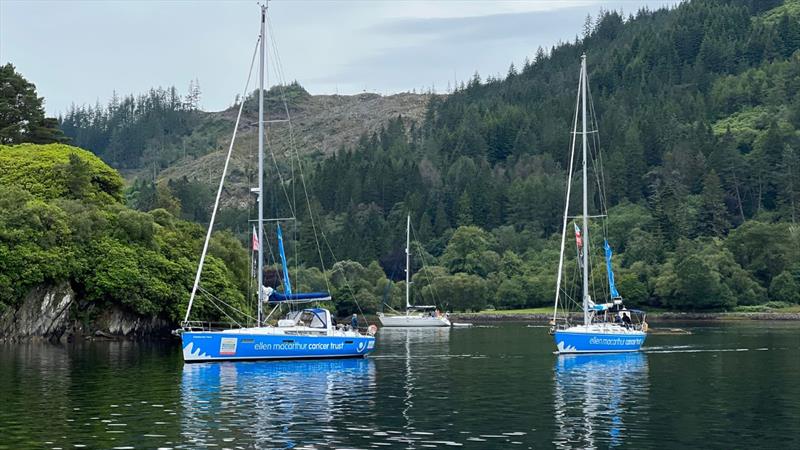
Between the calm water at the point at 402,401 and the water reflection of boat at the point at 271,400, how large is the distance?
9 cm

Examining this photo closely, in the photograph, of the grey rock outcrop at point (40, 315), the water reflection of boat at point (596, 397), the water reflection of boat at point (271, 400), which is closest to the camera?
the water reflection of boat at point (271, 400)

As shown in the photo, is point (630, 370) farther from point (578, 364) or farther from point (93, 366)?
point (93, 366)

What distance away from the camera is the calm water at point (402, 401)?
121 feet

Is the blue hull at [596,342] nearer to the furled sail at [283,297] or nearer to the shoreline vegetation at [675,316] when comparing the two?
the furled sail at [283,297]

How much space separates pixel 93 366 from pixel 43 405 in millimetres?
19992

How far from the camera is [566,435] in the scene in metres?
37.9

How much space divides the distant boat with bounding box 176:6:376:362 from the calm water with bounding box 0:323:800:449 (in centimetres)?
139

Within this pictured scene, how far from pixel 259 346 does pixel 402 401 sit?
20.5m

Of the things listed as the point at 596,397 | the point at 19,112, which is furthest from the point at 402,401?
the point at 19,112

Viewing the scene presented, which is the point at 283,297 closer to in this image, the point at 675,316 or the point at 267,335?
the point at 267,335

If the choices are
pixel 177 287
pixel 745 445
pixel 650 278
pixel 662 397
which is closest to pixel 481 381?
pixel 662 397

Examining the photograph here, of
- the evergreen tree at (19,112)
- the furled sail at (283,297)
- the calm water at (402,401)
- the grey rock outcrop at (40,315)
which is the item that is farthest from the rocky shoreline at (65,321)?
the evergreen tree at (19,112)

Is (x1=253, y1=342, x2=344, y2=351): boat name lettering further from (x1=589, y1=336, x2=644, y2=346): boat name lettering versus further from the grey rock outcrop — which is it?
the grey rock outcrop

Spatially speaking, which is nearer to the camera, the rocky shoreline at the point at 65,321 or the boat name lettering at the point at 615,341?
the boat name lettering at the point at 615,341
